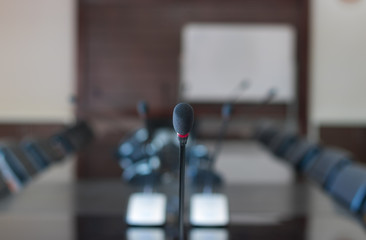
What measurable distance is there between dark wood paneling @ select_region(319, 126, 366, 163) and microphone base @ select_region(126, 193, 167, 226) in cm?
616

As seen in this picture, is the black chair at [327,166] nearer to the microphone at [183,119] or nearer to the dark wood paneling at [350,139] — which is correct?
the microphone at [183,119]

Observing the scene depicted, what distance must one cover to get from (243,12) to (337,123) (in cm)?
233

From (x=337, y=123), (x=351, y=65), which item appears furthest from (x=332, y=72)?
(x=337, y=123)

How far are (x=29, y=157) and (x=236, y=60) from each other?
4.92 m

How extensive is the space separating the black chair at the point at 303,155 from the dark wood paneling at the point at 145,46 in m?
3.67

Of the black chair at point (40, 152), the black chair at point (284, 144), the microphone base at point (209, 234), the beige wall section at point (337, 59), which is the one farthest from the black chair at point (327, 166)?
the beige wall section at point (337, 59)

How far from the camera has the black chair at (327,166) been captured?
2746mm

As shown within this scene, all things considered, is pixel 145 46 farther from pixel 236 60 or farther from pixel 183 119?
pixel 183 119

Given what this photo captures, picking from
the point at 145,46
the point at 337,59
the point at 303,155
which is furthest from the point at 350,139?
the point at 303,155

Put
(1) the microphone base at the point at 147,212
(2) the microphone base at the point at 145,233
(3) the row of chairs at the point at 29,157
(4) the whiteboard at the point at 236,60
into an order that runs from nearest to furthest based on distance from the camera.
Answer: (2) the microphone base at the point at 145,233, (1) the microphone base at the point at 147,212, (3) the row of chairs at the point at 29,157, (4) the whiteboard at the point at 236,60

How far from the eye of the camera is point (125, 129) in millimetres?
7477

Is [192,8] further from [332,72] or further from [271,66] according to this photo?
[332,72]

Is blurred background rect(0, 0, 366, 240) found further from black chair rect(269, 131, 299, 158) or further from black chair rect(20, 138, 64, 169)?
black chair rect(20, 138, 64, 169)

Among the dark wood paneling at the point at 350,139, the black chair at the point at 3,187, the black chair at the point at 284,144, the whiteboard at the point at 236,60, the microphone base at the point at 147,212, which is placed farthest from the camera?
the whiteboard at the point at 236,60
